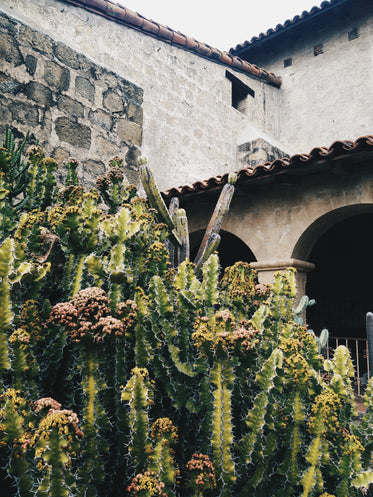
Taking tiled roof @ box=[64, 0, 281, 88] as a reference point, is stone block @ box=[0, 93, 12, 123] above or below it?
below

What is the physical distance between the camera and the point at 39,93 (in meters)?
3.82

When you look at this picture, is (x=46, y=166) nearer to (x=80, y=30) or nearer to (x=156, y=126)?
(x=80, y=30)

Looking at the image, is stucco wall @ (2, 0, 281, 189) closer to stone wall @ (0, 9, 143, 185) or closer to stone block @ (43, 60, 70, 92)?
stone wall @ (0, 9, 143, 185)

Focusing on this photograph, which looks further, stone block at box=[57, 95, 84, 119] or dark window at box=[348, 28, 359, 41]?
dark window at box=[348, 28, 359, 41]

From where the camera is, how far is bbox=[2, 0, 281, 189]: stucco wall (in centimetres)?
485

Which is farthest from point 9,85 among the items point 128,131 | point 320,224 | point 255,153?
point 255,153

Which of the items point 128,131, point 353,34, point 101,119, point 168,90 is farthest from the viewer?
point 353,34

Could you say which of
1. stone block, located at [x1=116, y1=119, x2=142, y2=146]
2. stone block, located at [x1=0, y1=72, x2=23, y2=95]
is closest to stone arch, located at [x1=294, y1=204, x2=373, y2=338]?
stone block, located at [x1=116, y1=119, x2=142, y2=146]

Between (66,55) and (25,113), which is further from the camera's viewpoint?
(66,55)

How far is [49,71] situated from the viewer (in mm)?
3910

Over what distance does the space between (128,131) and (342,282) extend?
6.46 meters

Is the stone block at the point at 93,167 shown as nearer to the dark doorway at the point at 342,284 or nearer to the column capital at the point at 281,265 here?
the column capital at the point at 281,265

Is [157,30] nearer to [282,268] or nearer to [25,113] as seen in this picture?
[25,113]

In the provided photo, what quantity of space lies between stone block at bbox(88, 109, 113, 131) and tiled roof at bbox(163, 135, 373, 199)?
1.29 m
